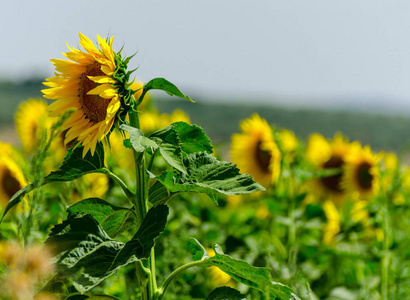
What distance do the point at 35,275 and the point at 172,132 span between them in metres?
0.23

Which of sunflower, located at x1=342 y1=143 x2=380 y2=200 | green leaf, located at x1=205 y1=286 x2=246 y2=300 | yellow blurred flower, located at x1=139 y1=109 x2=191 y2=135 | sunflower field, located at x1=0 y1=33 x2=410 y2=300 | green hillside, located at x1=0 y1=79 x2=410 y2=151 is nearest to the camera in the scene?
sunflower field, located at x1=0 y1=33 x2=410 y2=300

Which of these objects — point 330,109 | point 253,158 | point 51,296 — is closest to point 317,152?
point 253,158

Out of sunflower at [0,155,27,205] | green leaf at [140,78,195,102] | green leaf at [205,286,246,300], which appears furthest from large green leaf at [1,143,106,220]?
sunflower at [0,155,27,205]

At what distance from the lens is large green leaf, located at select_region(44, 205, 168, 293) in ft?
1.91

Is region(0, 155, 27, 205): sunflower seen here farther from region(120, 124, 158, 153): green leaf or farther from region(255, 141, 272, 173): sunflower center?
region(255, 141, 272, 173): sunflower center

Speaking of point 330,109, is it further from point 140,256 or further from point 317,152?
point 140,256

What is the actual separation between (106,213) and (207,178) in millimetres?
157

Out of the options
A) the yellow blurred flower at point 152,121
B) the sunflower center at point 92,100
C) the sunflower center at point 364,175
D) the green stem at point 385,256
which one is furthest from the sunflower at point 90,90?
the sunflower center at point 364,175

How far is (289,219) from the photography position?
173cm

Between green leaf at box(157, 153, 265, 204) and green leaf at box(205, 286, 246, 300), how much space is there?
13 centimetres

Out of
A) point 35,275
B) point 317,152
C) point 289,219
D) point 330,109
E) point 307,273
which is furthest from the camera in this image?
point 330,109

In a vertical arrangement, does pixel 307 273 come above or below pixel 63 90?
below

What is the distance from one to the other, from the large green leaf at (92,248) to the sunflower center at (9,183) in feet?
2.52

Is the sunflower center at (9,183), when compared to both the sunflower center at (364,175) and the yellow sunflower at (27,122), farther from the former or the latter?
the sunflower center at (364,175)
